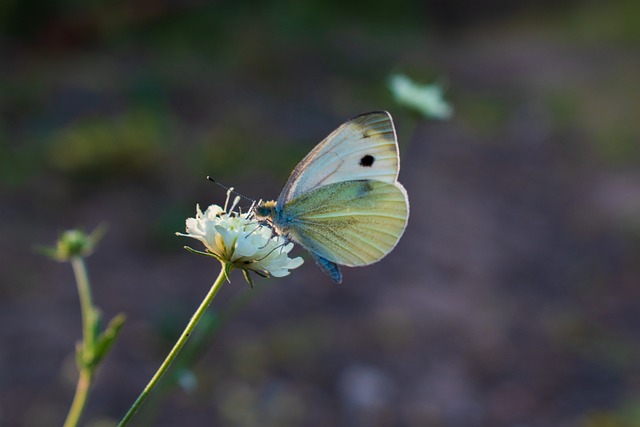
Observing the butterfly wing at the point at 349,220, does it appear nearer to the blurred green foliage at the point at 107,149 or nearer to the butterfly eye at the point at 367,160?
the butterfly eye at the point at 367,160

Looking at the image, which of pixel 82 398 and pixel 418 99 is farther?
pixel 418 99

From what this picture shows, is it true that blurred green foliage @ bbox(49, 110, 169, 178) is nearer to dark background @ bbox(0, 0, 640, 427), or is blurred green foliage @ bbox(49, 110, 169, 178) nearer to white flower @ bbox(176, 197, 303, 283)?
dark background @ bbox(0, 0, 640, 427)

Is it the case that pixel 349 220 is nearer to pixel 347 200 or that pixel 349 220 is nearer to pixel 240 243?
pixel 347 200

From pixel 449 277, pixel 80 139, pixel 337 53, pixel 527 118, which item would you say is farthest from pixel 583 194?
pixel 80 139

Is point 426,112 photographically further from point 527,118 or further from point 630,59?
point 630,59

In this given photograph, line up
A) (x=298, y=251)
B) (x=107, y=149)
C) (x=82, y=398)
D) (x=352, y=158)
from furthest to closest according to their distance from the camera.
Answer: (x=107, y=149), (x=298, y=251), (x=352, y=158), (x=82, y=398)

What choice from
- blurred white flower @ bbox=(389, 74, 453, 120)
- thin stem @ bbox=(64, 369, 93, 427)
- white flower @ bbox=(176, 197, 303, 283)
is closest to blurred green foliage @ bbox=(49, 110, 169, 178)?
blurred white flower @ bbox=(389, 74, 453, 120)

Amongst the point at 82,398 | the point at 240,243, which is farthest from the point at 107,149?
the point at 240,243
